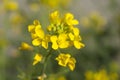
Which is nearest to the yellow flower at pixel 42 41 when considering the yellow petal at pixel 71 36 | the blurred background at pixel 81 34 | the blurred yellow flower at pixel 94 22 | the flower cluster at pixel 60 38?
the flower cluster at pixel 60 38

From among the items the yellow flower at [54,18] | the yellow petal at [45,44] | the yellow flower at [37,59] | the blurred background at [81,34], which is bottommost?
the blurred background at [81,34]

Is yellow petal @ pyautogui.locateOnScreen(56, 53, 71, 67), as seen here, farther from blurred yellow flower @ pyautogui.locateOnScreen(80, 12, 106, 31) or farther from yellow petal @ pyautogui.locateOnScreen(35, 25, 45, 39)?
blurred yellow flower @ pyautogui.locateOnScreen(80, 12, 106, 31)

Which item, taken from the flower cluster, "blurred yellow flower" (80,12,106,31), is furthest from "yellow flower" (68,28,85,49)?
"blurred yellow flower" (80,12,106,31)

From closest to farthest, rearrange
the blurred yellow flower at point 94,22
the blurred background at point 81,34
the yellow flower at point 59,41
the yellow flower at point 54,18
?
1. the yellow flower at point 59,41
2. the yellow flower at point 54,18
3. the blurred background at point 81,34
4. the blurred yellow flower at point 94,22

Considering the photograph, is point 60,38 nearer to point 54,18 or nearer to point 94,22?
point 54,18

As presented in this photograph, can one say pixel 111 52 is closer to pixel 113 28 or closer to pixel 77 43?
pixel 113 28

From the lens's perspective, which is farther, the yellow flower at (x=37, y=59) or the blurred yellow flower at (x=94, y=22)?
the blurred yellow flower at (x=94, y=22)

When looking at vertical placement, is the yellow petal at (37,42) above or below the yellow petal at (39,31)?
below

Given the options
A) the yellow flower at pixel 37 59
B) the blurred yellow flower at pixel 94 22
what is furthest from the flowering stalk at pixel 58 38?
the blurred yellow flower at pixel 94 22

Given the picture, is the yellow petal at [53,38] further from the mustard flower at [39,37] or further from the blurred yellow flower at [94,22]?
the blurred yellow flower at [94,22]

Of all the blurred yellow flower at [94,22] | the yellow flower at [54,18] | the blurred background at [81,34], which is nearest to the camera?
the yellow flower at [54,18]
